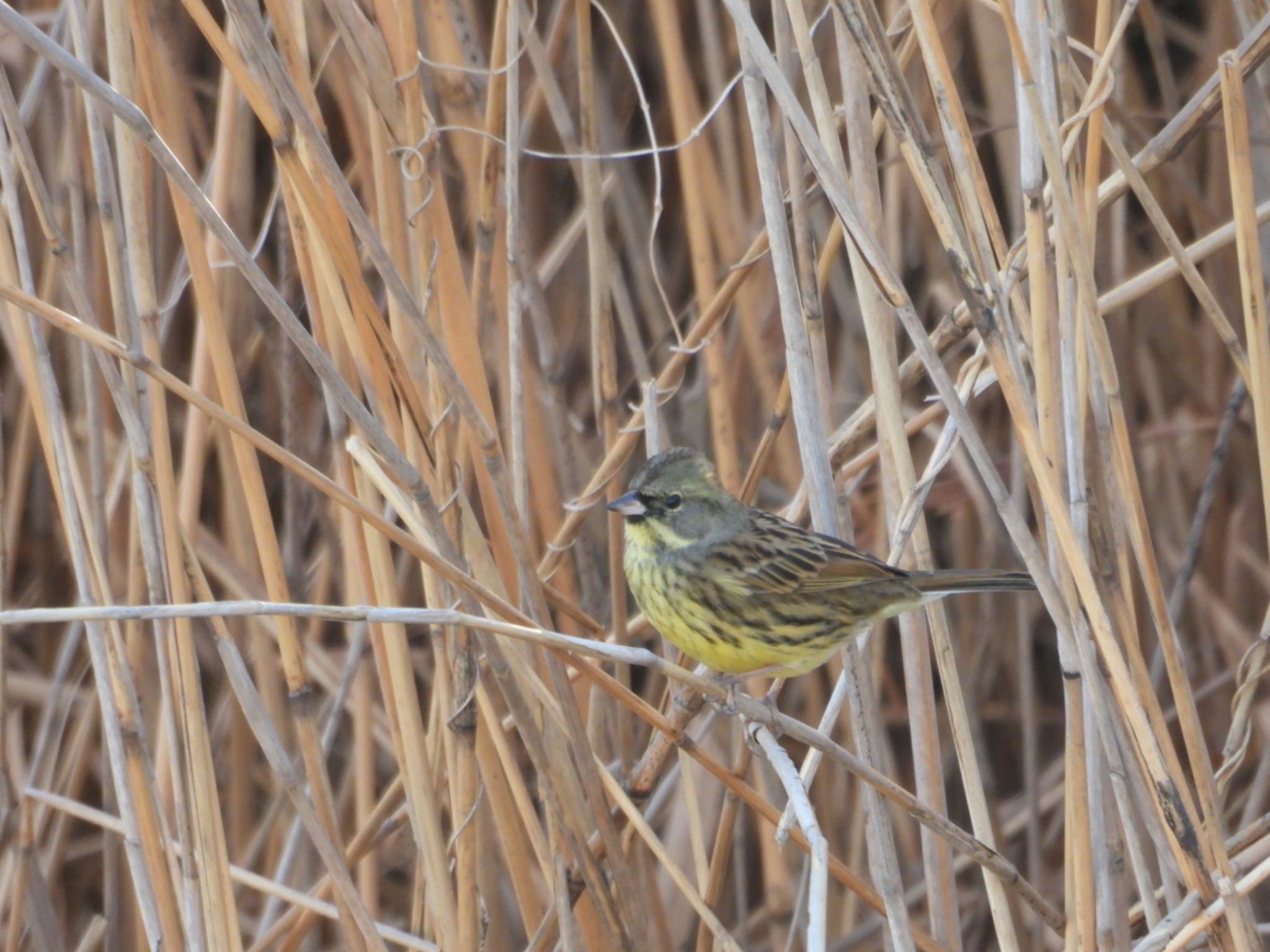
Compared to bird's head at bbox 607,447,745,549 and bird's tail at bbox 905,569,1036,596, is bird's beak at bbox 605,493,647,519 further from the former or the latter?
bird's tail at bbox 905,569,1036,596

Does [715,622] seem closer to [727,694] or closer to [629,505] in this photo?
[629,505]

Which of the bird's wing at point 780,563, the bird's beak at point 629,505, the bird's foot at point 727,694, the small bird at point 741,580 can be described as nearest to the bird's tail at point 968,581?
the small bird at point 741,580

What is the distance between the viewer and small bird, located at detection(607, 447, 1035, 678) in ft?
8.39

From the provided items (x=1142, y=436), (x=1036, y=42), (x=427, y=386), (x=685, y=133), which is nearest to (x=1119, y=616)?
(x=1036, y=42)

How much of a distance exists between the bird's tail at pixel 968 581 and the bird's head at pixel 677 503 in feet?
1.42

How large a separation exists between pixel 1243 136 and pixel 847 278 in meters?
1.73

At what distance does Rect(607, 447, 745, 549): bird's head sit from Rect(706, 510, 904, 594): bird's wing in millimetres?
45

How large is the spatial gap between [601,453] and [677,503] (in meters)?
0.86

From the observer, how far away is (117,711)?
234 cm

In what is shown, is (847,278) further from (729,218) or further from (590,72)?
(590,72)

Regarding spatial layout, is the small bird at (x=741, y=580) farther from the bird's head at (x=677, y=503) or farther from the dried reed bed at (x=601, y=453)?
the dried reed bed at (x=601, y=453)

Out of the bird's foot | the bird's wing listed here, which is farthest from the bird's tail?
the bird's foot

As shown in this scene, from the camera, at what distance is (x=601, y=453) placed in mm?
3486

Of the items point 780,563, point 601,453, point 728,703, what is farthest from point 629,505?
point 601,453
